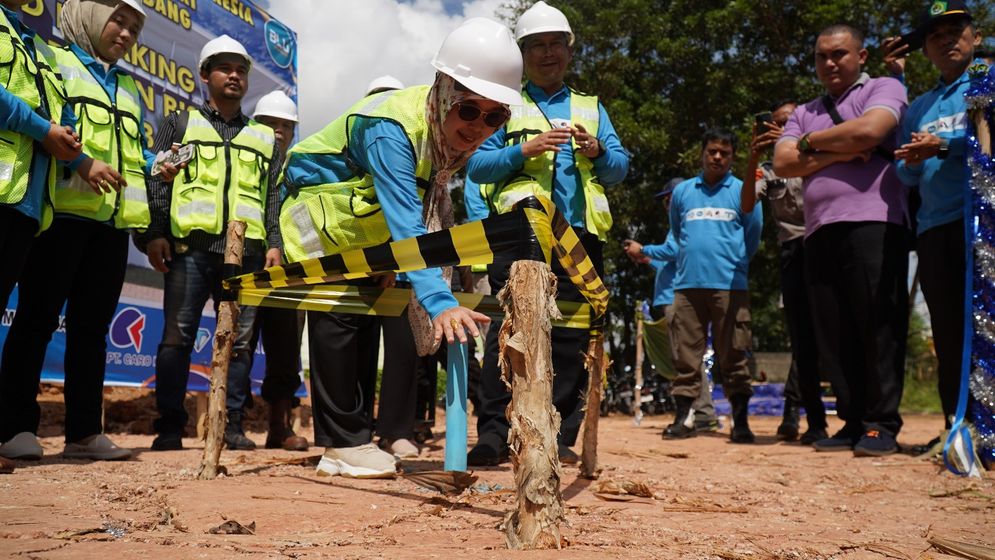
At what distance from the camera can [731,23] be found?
52.6ft

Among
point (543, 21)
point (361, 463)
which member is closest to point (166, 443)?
point (361, 463)

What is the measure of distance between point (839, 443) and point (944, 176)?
5.61ft

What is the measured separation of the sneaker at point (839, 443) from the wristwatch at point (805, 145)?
1.69 meters

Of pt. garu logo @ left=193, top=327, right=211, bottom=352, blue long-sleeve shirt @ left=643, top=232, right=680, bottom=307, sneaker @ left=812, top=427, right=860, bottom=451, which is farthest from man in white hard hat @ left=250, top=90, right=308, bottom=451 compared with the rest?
blue long-sleeve shirt @ left=643, top=232, right=680, bottom=307

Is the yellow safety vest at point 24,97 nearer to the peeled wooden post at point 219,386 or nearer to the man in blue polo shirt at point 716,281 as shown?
the peeled wooden post at point 219,386

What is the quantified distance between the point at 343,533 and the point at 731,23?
15.2 metres

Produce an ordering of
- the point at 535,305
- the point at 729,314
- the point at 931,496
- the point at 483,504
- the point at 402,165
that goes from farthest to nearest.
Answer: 1. the point at 729,314
2. the point at 931,496
3. the point at 402,165
4. the point at 483,504
5. the point at 535,305

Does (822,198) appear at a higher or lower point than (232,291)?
higher

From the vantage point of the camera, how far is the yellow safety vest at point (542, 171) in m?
4.30

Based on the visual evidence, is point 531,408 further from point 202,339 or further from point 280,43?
point 280,43

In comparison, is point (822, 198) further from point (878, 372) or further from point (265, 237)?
point (265, 237)

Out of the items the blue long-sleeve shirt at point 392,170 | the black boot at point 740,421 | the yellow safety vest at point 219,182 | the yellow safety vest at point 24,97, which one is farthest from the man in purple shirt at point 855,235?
the yellow safety vest at point 24,97

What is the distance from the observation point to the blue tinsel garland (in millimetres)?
4207

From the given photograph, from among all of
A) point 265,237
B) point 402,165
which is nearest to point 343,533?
point 402,165
